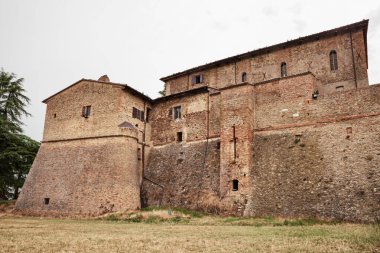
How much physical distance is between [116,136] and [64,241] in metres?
16.2

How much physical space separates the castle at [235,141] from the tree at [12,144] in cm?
492

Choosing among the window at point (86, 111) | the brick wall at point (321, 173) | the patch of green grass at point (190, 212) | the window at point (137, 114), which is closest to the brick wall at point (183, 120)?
the window at point (137, 114)

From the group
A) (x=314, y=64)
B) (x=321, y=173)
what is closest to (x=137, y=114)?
(x=314, y=64)

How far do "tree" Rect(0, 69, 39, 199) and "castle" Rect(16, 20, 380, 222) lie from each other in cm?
492

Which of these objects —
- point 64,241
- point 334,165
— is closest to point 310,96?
point 334,165

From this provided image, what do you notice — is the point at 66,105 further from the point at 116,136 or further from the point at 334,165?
the point at 334,165

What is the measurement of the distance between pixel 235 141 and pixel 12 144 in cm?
2165

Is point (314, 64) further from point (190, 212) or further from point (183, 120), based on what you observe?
point (190, 212)

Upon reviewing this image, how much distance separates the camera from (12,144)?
3112cm

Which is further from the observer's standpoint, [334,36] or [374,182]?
[334,36]

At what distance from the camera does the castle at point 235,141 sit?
61.4 ft

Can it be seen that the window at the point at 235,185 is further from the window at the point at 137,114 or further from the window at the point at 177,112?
the window at the point at 137,114

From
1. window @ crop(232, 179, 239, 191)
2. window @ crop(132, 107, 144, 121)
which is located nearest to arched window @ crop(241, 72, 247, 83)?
window @ crop(132, 107, 144, 121)

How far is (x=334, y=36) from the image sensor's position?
2464cm
